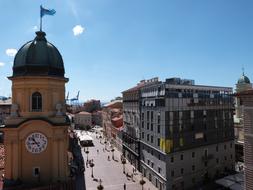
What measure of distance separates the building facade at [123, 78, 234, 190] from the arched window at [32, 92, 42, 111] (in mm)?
27809

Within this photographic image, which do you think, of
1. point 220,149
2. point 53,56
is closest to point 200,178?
point 220,149

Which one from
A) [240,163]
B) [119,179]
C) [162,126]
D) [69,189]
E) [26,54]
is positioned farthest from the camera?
[240,163]

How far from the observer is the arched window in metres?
33.6

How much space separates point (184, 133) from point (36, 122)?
3424 centimetres

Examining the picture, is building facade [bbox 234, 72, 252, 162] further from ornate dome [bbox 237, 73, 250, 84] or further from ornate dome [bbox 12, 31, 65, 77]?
ornate dome [bbox 12, 31, 65, 77]

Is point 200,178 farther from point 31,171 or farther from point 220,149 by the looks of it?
point 31,171

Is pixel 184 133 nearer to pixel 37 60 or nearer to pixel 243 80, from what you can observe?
pixel 37 60

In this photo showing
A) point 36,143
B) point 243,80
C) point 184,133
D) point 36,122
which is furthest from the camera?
point 243,80

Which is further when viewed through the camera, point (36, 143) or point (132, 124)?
point (132, 124)

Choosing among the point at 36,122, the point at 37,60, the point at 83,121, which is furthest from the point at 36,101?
the point at 83,121

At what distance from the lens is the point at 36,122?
3234 cm

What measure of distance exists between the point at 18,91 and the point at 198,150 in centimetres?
4149

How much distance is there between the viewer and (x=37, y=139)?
32.8 meters

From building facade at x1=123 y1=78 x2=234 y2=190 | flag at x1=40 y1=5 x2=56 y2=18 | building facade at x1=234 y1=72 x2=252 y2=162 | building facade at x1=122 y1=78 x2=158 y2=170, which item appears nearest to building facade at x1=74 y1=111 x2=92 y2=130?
building facade at x1=122 y1=78 x2=158 y2=170
